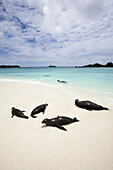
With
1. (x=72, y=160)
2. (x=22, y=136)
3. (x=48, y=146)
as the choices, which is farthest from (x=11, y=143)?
(x=72, y=160)

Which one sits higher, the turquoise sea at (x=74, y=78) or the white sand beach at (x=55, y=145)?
the turquoise sea at (x=74, y=78)

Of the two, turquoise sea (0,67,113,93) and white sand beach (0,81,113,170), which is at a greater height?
turquoise sea (0,67,113,93)

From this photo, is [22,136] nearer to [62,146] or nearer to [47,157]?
[47,157]

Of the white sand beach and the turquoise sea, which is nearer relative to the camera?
the white sand beach

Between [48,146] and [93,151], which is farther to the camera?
[48,146]

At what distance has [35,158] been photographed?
1.88 metres

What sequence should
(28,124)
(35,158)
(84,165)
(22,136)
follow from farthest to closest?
(28,124), (22,136), (35,158), (84,165)

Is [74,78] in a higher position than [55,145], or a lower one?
higher

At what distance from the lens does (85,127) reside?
2.85 m

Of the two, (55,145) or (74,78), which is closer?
(55,145)

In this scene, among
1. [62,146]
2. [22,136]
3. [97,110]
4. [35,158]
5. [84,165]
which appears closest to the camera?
[84,165]

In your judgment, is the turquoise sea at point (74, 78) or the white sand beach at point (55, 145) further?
the turquoise sea at point (74, 78)

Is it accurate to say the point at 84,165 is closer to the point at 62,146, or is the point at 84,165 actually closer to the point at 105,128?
the point at 62,146

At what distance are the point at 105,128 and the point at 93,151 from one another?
1.10 meters
